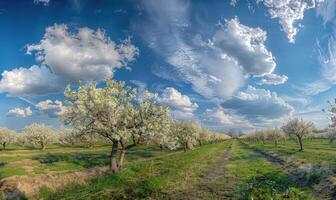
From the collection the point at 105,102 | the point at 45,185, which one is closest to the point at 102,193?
the point at 45,185

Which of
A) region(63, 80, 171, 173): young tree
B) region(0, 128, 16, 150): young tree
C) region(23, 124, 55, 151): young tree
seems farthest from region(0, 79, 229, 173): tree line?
region(0, 128, 16, 150): young tree

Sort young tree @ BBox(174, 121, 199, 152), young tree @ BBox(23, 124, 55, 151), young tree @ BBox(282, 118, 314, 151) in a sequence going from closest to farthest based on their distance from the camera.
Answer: young tree @ BBox(282, 118, 314, 151), young tree @ BBox(174, 121, 199, 152), young tree @ BBox(23, 124, 55, 151)

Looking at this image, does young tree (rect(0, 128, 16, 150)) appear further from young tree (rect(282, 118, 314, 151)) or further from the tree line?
young tree (rect(282, 118, 314, 151))

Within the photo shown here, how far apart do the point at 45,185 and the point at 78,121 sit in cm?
876

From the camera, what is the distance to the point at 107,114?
32.9 meters

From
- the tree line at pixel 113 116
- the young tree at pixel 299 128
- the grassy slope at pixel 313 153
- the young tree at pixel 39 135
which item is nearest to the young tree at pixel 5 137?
the young tree at pixel 39 135

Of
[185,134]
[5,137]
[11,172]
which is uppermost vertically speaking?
[5,137]

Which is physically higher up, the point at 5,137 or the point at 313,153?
the point at 5,137

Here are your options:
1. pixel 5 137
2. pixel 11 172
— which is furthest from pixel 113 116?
pixel 5 137

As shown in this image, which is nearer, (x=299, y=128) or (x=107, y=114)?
(x=107, y=114)

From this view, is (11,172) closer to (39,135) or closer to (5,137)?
(39,135)

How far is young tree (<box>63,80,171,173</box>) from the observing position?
1267 inches

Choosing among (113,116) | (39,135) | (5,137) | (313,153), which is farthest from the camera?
(5,137)

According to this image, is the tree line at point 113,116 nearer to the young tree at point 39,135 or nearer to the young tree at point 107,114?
the young tree at point 107,114
